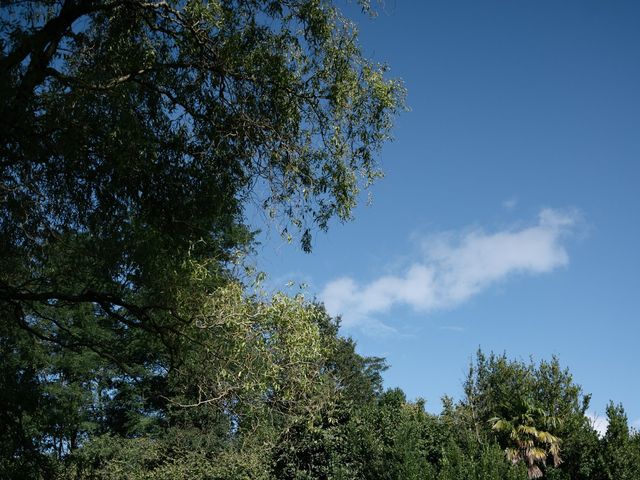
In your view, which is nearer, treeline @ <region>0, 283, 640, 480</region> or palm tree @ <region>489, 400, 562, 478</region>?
treeline @ <region>0, 283, 640, 480</region>

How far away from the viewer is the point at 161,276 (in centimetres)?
859

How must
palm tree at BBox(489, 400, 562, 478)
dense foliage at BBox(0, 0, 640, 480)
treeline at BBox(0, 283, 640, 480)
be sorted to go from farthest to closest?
palm tree at BBox(489, 400, 562, 478) → treeline at BBox(0, 283, 640, 480) → dense foliage at BBox(0, 0, 640, 480)

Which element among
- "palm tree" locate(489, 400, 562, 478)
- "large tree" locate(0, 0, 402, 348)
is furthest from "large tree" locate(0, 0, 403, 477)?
"palm tree" locate(489, 400, 562, 478)

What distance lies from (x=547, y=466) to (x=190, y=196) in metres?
19.2

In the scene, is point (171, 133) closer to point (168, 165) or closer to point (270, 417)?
point (168, 165)

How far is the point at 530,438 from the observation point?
886 inches

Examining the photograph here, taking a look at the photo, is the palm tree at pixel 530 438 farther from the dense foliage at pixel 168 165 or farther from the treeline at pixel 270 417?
the dense foliage at pixel 168 165

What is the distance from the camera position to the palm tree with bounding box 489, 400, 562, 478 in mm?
22109

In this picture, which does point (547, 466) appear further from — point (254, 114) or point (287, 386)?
point (254, 114)

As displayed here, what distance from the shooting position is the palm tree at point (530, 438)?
22.1 m

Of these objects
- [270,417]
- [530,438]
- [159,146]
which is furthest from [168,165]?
[530,438]

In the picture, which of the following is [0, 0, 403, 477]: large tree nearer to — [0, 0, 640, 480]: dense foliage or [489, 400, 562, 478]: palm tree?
[0, 0, 640, 480]: dense foliage

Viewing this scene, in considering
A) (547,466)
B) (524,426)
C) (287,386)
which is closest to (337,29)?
(287,386)

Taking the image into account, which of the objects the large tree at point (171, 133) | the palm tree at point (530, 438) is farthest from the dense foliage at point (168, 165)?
the palm tree at point (530, 438)
